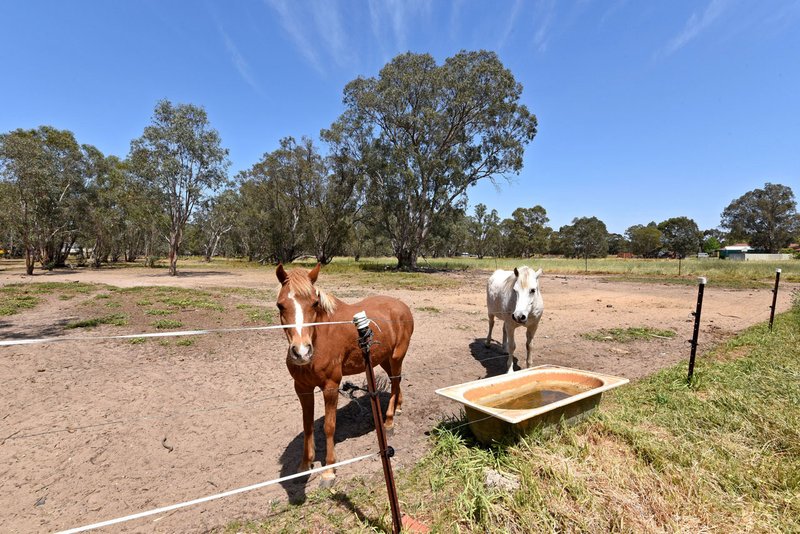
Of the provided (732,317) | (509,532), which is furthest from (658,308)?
(509,532)

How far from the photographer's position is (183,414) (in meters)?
4.49

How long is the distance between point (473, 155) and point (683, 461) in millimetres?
31868

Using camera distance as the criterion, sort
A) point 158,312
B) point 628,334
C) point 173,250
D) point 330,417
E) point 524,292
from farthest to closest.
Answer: point 173,250, point 158,312, point 628,334, point 524,292, point 330,417

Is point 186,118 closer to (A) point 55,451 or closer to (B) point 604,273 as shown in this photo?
(A) point 55,451

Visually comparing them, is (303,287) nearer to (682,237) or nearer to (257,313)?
(257,313)

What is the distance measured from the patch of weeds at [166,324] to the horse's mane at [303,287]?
7455 mm

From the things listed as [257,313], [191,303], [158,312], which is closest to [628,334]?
[257,313]

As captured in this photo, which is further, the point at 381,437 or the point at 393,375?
the point at 393,375

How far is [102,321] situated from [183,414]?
664 cm

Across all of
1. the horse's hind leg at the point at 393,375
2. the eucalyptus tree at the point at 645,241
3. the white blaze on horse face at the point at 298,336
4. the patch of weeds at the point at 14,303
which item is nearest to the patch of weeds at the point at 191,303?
the patch of weeds at the point at 14,303

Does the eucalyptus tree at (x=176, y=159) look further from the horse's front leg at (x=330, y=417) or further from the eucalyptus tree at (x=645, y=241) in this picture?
the eucalyptus tree at (x=645, y=241)

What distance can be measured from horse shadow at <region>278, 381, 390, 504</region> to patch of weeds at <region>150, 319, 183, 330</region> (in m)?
5.95

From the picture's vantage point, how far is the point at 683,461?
292 cm

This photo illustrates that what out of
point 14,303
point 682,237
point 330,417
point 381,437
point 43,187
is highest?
point 682,237
